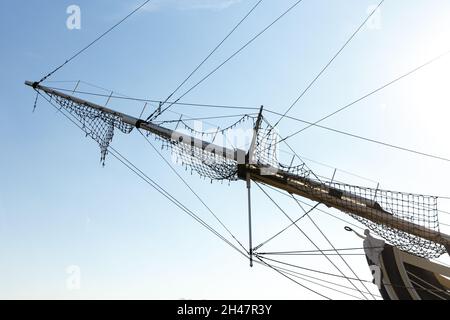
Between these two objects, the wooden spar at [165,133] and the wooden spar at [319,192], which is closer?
the wooden spar at [319,192]

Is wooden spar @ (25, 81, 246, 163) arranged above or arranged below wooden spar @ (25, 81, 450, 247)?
above

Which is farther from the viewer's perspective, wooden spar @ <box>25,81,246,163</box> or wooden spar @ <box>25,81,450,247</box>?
wooden spar @ <box>25,81,246,163</box>

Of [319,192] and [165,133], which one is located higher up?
[165,133]

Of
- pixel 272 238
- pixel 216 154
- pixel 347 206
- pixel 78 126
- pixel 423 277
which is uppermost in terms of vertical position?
pixel 78 126

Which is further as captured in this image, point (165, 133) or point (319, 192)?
point (165, 133)

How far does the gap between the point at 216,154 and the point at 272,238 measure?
287cm

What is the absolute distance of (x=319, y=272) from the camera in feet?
30.6

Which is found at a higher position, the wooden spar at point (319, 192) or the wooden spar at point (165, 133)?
the wooden spar at point (165, 133)
